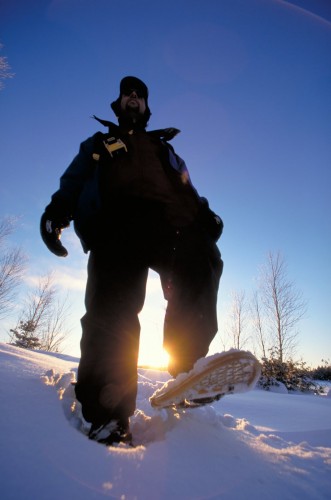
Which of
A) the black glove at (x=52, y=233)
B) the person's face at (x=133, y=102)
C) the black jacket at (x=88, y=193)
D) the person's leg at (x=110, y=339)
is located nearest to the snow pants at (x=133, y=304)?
the person's leg at (x=110, y=339)

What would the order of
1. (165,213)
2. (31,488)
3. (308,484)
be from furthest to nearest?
(165,213), (308,484), (31,488)

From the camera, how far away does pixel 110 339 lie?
43.3 inches

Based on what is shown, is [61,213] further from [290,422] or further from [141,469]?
[290,422]

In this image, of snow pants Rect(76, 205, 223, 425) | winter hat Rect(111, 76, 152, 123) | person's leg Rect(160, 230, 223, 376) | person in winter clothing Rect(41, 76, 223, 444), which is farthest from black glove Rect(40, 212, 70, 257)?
winter hat Rect(111, 76, 152, 123)

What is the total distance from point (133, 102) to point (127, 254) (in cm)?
127

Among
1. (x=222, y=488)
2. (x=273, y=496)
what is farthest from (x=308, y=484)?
(x=222, y=488)

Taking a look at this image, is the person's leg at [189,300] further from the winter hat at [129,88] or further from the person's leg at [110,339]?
the winter hat at [129,88]

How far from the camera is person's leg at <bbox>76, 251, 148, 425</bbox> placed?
0.99m

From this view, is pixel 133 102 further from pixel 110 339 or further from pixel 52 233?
pixel 110 339

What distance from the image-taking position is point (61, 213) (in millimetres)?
1471

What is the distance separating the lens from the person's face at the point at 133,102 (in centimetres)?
195

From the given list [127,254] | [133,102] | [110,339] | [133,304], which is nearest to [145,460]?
[110,339]

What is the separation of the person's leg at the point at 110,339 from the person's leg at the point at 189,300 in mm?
153

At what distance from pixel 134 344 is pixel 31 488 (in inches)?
26.4
